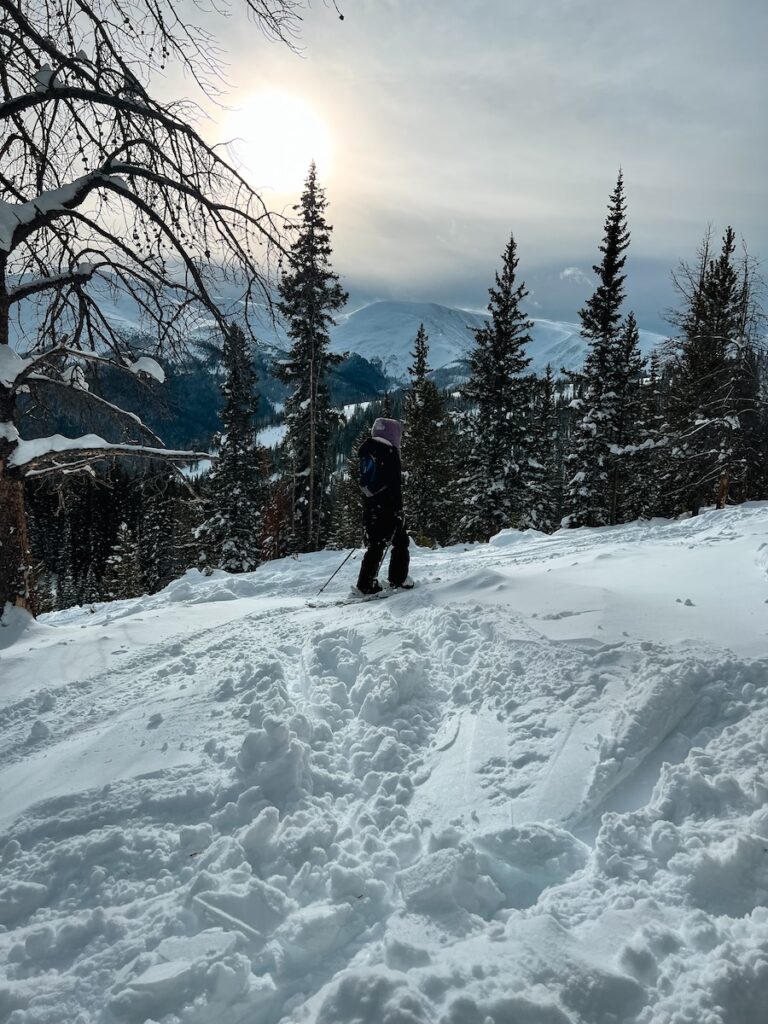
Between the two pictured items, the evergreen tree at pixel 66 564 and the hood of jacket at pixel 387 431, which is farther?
the evergreen tree at pixel 66 564

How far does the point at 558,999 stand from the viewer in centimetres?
179

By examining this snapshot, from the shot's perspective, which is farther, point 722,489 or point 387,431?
point 722,489

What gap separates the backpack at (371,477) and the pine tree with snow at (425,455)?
770 inches

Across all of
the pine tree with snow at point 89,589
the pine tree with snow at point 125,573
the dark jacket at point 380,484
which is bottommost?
the pine tree with snow at point 89,589

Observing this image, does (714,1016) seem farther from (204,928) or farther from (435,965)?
(204,928)

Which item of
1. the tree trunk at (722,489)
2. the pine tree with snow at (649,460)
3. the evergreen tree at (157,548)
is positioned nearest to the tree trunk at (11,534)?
the pine tree with snow at (649,460)

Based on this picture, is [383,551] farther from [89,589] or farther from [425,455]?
[89,589]

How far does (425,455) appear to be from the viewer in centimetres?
2688

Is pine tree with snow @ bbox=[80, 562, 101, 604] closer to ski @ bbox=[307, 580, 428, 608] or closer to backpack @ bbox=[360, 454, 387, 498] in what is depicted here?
ski @ bbox=[307, 580, 428, 608]

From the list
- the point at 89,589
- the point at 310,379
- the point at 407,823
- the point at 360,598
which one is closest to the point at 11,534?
the point at 360,598

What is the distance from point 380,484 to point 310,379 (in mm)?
15255

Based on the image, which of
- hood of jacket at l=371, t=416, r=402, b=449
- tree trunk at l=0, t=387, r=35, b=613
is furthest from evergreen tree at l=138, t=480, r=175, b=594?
hood of jacket at l=371, t=416, r=402, b=449

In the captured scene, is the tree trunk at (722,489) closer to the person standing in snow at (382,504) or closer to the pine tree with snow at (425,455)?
the pine tree with snow at (425,455)

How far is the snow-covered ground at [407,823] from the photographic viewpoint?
6.16 feet
